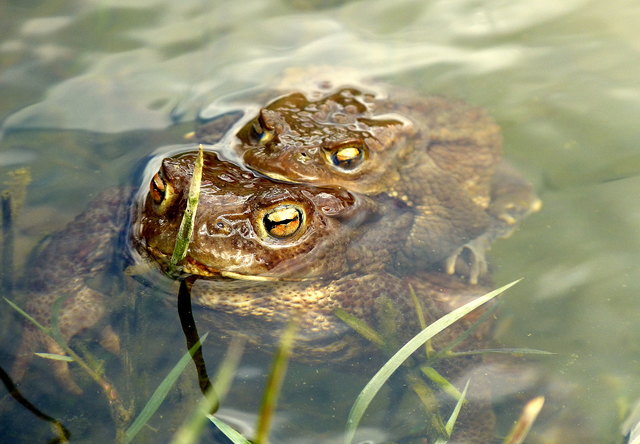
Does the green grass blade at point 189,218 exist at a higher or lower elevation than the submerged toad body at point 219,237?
higher

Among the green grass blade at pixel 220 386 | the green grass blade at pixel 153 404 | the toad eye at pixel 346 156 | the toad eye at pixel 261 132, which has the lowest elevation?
the green grass blade at pixel 220 386

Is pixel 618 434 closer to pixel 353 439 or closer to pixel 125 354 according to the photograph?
pixel 353 439

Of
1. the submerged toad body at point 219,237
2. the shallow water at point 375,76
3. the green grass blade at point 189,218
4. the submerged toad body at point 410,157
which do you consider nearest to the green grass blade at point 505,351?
the shallow water at point 375,76

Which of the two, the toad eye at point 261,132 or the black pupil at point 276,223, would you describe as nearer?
the black pupil at point 276,223

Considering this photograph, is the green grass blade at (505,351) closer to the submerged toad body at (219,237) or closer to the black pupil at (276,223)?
the submerged toad body at (219,237)

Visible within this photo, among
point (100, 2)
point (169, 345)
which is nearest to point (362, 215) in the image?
point (169, 345)

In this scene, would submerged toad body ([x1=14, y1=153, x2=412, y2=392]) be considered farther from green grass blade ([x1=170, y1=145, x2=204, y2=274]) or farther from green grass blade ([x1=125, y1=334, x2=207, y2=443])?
green grass blade ([x1=125, y1=334, x2=207, y2=443])

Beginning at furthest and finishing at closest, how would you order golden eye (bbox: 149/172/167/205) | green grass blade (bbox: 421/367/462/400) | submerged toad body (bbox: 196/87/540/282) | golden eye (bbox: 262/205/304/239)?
submerged toad body (bbox: 196/87/540/282), golden eye (bbox: 149/172/167/205), golden eye (bbox: 262/205/304/239), green grass blade (bbox: 421/367/462/400)

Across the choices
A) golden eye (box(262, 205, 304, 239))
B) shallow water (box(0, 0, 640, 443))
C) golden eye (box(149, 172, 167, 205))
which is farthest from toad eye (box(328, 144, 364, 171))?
shallow water (box(0, 0, 640, 443))
